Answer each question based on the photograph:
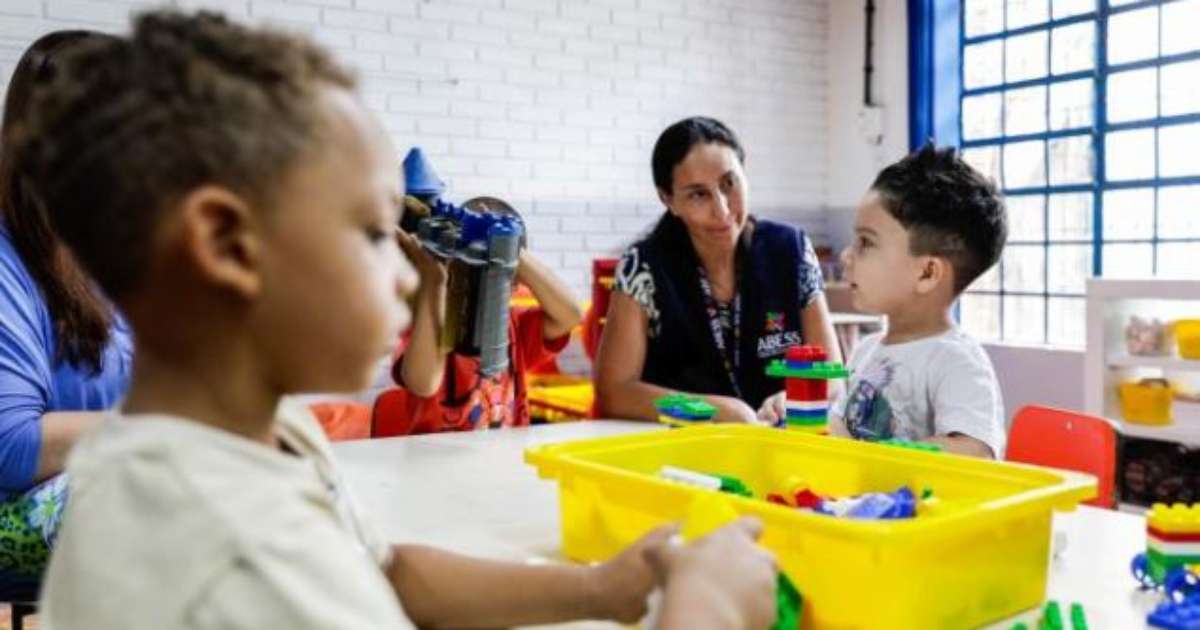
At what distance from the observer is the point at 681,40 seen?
5.08m

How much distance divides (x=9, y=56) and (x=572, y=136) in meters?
2.23

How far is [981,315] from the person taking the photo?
4973 millimetres

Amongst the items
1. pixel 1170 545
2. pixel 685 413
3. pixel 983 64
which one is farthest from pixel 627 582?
pixel 983 64

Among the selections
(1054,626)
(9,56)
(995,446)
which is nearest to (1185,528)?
(1054,626)

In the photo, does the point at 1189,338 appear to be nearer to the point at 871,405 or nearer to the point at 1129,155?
the point at 1129,155

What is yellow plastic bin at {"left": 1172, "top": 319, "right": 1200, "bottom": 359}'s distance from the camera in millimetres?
3203

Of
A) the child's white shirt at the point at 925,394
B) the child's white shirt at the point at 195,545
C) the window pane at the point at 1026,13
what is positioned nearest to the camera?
the child's white shirt at the point at 195,545

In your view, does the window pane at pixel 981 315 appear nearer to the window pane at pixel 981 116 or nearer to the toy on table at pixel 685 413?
the window pane at pixel 981 116

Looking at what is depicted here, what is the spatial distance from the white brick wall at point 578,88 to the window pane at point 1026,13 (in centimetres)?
90

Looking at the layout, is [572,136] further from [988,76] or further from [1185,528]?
[1185,528]

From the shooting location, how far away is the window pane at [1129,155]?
4285 millimetres

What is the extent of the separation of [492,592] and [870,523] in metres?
0.30

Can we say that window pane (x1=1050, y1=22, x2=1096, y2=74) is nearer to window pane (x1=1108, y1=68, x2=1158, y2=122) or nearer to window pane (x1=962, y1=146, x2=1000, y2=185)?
window pane (x1=1108, y1=68, x2=1158, y2=122)

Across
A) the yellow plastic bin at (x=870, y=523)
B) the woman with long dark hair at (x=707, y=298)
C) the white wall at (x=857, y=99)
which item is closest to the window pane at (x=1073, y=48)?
the white wall at (x=857, y=99)
